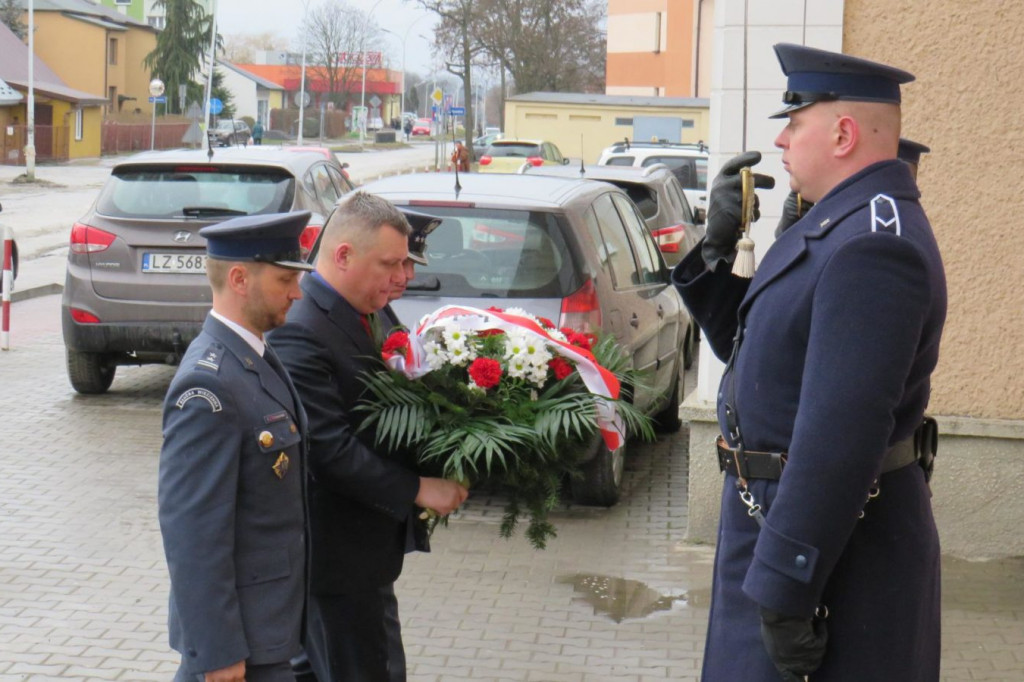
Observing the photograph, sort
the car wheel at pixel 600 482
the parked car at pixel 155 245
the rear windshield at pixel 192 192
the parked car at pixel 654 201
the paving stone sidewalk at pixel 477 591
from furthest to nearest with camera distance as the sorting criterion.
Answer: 1. the parked car at pixel 654 201
2. the rear windshield at pixel 192 192
3. the parked car at pixel 155 245
4. the car wheel at pixel 600 482
5. the paving stone sidewalk at pixel 477 591

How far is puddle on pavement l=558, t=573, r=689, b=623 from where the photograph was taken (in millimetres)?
6031

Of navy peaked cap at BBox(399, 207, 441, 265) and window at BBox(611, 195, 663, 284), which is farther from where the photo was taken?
window at BBox(611, 195, 663, 284)

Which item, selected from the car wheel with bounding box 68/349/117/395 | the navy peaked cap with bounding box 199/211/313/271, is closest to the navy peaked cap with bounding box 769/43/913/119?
the navy peaked cap with bounding box 199/211/313/271

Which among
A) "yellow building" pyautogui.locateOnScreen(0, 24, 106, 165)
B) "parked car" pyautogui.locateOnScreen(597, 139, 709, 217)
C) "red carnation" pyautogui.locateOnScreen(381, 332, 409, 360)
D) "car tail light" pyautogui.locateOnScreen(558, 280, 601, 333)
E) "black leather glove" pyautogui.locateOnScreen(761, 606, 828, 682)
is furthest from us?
"yellow building" pyautogui.locateOnScreen(0, 24, 106, 165)

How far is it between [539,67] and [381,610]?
56653 millimetres

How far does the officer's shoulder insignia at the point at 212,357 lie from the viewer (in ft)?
10.4

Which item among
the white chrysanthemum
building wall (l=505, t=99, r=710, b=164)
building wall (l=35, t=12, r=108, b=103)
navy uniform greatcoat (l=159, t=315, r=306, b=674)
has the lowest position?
navy uniform greatcoat (l=159, t=315, r=306, b=674)

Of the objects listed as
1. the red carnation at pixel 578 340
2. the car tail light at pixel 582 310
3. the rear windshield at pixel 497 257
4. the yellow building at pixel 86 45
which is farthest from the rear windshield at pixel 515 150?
the yellow building at pixel 86 45

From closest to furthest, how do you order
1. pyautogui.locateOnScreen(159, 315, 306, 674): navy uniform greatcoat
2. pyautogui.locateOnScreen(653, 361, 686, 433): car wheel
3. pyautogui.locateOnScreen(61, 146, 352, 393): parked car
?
pyautogui.locateOnScreen(159, 315, 306, 674): navy uniform greatcoat → pyautogui.locateOnScreen(653, 361, 686, 433): car wheel → pyautogui.locateOnScreen(61, 146, 352, 393): parked car

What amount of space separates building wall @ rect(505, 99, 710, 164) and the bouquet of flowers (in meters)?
39.0

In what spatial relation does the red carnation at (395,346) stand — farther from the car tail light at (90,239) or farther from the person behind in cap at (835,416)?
the car tail light at (90,239)

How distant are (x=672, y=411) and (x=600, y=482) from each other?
7.40 feet

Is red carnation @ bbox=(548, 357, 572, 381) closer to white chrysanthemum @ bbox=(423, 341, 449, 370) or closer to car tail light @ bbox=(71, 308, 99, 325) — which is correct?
white chrysanthemum @ bbox=(423, 341, 449, 370)

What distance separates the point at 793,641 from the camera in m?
2.80
